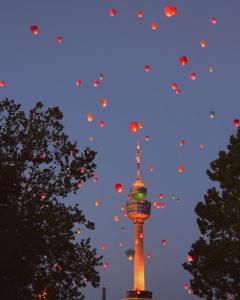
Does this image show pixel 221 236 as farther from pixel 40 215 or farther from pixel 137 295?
pixel 137 295

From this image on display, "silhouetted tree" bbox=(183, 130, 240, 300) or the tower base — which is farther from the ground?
the tower base

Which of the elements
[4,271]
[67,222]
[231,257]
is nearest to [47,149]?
[67,222]

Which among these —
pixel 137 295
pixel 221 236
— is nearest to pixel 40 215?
pixel 221 236

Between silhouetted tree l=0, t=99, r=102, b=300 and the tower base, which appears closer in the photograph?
silhouetted tree l=0, t=99, r=102, b=300

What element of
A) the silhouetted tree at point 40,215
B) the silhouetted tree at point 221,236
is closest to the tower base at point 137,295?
the silhouetted tree at point 221,236

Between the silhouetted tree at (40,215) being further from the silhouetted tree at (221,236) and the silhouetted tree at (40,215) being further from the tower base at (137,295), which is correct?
the tower base at (137,295)

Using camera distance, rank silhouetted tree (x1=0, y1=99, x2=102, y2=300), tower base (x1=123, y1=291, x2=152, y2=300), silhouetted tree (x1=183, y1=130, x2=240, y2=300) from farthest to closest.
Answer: tower base (x1=123, y1=291, x2=152, y2=300) → silhouetted tree (x1=183, y1=130, x2=240, y2=300) → silhouetted tree (x1=0, y1=99, x2=102, y2=300)

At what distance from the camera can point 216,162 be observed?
39.8 m

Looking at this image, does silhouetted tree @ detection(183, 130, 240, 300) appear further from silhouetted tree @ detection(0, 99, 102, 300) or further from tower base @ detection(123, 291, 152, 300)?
tower base @ detection(123, 291, 152, 300)

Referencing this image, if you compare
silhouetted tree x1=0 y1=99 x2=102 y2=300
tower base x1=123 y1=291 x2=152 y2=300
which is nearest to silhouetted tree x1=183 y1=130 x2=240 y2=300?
silhouetted tree x1=0 y1=99 x2=102 y2=300

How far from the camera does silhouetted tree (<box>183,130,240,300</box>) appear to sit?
36594 millimetres

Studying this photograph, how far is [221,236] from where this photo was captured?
38281mm

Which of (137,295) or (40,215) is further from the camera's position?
(137,295)

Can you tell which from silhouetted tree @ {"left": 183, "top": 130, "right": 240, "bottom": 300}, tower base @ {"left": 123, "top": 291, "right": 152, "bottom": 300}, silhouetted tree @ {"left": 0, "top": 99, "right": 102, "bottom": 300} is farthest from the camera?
tower base @ {"left": 123, "top": 291, "right": 152, "bottom": 300}
